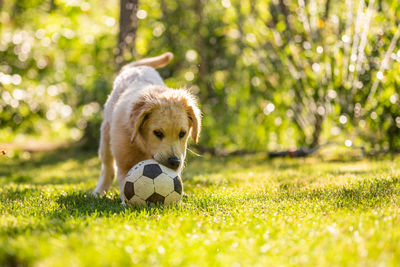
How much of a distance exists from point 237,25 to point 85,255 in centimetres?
794

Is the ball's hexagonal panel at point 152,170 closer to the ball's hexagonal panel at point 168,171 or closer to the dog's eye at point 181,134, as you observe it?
the ball's hexagonal panel at point 168,171

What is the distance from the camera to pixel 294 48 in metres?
8.08

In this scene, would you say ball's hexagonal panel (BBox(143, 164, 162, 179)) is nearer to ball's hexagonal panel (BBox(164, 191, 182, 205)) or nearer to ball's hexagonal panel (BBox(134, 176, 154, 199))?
ball's hexagonal panel (BBox(134, 176, 154, 199))

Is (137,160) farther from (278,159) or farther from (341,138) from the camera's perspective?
(341,138)

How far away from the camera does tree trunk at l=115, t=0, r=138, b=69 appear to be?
948cm

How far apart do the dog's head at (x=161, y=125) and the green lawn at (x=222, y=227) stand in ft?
1.67

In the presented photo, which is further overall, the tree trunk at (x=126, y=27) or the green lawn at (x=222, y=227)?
the tree trunk at (x=126, y=27)

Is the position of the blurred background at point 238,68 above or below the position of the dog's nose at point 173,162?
above

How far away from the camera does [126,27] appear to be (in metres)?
9.54

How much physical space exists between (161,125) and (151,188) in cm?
76

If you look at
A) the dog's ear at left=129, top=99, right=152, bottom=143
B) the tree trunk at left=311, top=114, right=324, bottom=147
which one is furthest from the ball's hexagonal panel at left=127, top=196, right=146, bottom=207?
the tree trunk at left=311, top=114, right=324, bottom=147

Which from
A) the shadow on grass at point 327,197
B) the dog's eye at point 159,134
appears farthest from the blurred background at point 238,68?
the dog's eye at point 159,134

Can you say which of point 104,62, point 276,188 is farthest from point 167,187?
point 104,62

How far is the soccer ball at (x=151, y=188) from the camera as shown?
11.5 feet
